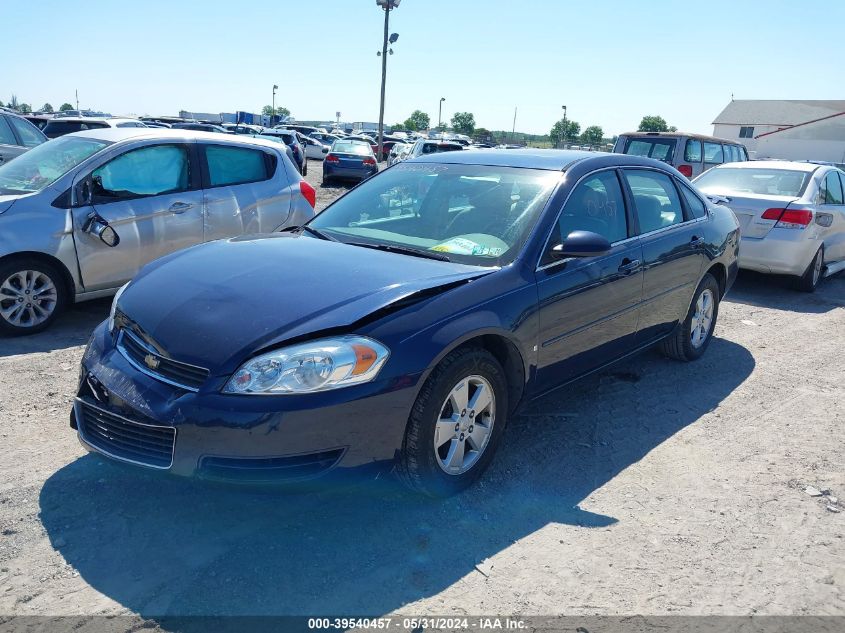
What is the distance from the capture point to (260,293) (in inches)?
130

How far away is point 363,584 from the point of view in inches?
113

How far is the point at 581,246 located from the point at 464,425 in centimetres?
115

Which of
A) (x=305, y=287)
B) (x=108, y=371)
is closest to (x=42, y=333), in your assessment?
(x=108, y=371)

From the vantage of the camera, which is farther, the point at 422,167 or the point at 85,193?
the point at 85,193

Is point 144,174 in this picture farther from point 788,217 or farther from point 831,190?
point 831,190

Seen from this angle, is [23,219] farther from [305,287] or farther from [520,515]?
[520,515]

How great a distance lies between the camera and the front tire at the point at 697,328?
5.63 m

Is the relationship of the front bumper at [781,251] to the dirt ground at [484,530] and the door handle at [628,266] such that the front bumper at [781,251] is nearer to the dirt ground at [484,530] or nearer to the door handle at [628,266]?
the dirt ground at [484,530]

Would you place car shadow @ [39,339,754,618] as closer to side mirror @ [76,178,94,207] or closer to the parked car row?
the parked car row

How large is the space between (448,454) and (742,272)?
308 inches

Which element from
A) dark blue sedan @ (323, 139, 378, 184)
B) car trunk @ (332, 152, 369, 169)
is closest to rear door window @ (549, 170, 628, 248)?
dark blue sedan @ (323, 139, 378, 184)

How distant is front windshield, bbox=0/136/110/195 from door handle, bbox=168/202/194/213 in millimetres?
743

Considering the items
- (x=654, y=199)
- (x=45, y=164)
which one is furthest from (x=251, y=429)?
(x=45, y=164)

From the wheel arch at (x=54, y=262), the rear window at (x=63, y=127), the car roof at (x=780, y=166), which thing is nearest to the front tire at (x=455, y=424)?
the wheel arch at (x=54, y=262)
